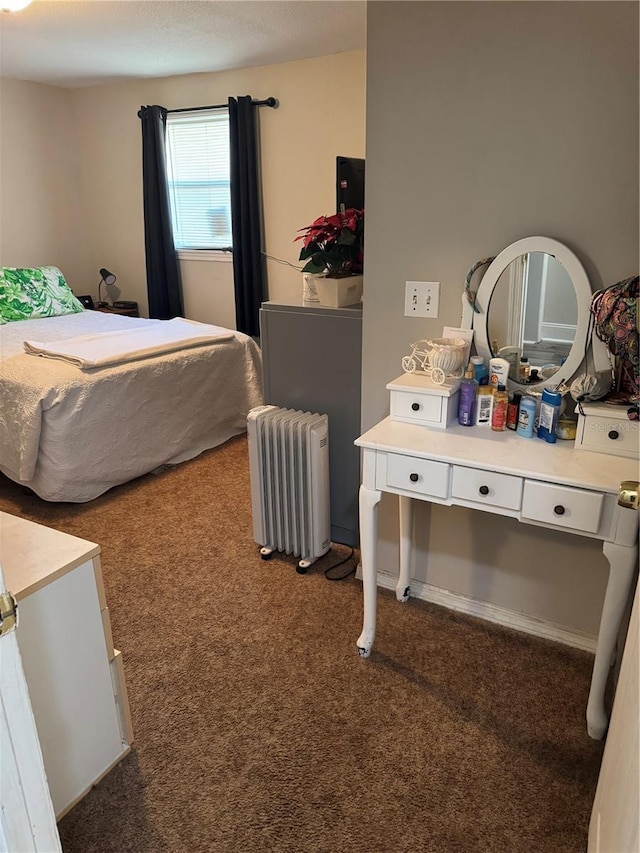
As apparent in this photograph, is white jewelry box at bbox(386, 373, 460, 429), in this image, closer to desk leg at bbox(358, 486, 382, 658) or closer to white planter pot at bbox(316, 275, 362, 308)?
desk leg at bbox(358, 486, 382, 658)

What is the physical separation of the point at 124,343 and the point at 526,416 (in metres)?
2.33

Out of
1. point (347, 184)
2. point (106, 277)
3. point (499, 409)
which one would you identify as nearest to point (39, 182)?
point (106, 277)

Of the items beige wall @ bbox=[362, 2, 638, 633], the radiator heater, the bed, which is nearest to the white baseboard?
beige wall @ bbox=[362, 2, 638, 633]

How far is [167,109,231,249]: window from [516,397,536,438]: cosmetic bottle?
3522 millimetres

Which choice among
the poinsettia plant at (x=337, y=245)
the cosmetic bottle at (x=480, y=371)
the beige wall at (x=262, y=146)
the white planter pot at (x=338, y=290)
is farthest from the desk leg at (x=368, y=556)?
the beige wall at (x=262, y=146)

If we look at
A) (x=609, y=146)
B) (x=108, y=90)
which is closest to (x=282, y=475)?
(x=609, y=146)

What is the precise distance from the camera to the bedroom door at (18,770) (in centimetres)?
88

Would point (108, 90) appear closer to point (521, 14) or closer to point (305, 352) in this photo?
point (305, 352)

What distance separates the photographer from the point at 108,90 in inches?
190

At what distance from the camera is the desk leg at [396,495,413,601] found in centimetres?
214

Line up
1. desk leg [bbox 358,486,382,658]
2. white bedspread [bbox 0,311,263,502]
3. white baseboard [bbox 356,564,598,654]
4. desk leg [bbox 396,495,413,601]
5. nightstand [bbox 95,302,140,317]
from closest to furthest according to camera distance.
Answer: desk leg [bbox 358,486,382,658]
white baseboard [bbox 356,564,598,654]
desk leg [bbox 396,495,413,601]
white bedspread [bbox 0,311,263,502]
nightstand [bbox 95,302,140,317]

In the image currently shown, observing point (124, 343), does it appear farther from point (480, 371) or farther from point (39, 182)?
point (39, 182)

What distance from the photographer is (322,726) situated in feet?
5.65

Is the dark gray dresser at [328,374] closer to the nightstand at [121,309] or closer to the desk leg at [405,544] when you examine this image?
the desk leg at [405,544]
